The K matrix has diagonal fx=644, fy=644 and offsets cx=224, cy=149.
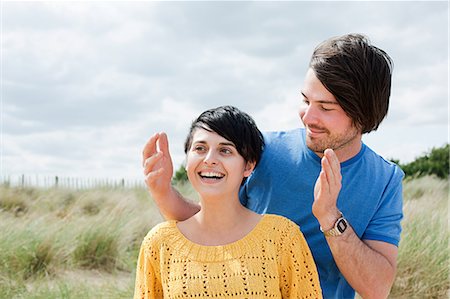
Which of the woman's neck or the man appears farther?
the man

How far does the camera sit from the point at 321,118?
10.00 feet

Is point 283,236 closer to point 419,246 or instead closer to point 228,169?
point 228,169

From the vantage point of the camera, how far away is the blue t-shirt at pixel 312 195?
323 cm

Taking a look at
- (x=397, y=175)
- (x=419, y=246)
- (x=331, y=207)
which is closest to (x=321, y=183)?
(x=331, y=207)

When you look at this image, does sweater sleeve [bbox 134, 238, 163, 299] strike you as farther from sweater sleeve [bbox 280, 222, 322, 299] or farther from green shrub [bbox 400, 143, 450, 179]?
green shrub [bbox 400, 143, 450, 179]

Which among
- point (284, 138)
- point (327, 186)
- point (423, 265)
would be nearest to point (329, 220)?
point (327, 186)

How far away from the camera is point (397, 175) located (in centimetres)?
339

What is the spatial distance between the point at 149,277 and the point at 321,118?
3.55ft

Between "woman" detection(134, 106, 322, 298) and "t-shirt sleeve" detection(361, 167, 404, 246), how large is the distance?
0.54 metres

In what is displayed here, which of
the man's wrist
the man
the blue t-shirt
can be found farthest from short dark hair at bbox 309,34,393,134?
the man's wrist

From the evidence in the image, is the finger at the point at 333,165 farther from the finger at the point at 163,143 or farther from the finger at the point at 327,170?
the finger at the point at 163,143

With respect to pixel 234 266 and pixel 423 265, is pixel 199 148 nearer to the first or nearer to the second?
pixel 234 266

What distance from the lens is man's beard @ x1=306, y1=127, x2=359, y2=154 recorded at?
10.1 ft

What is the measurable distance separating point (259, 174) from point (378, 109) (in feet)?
2.24
